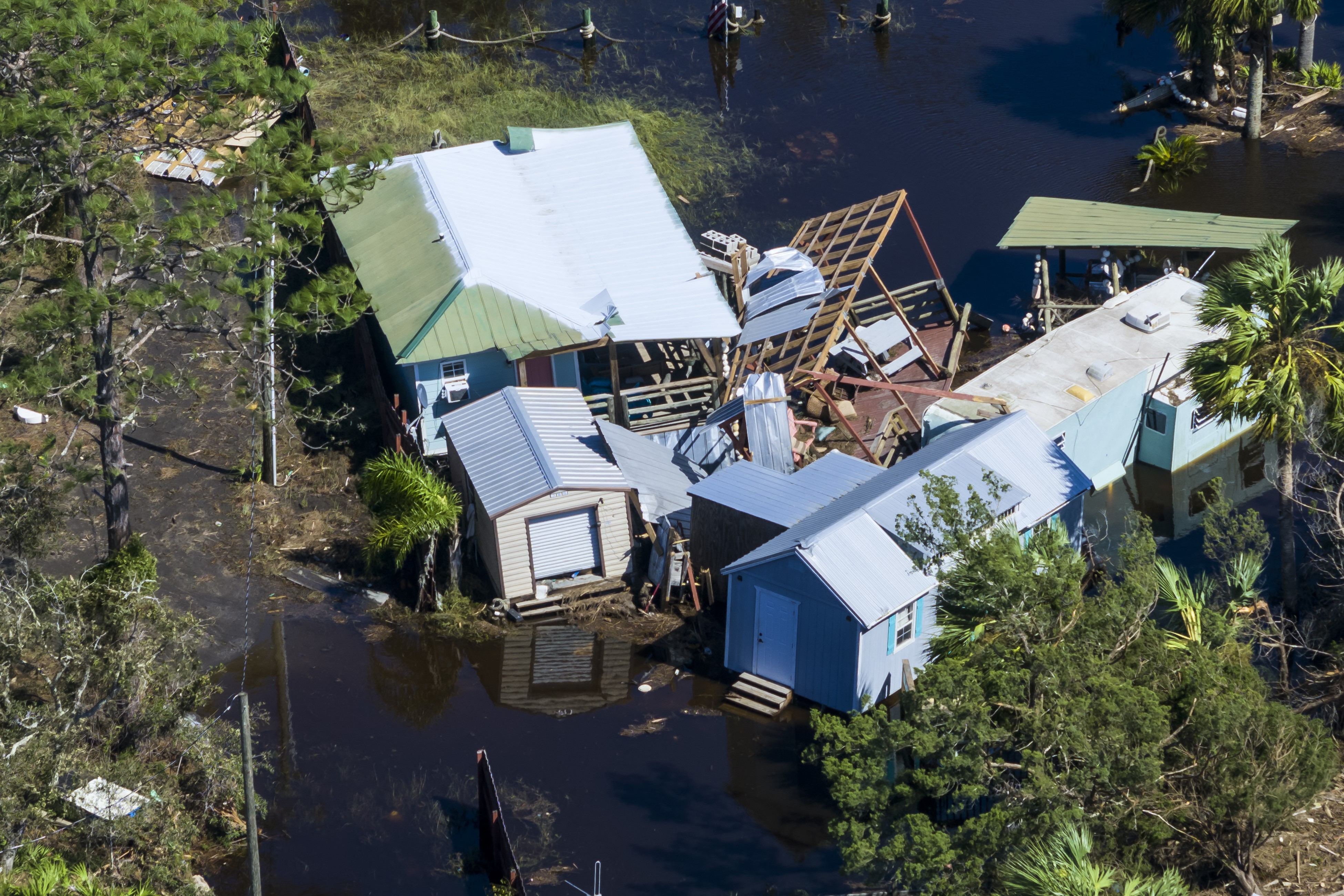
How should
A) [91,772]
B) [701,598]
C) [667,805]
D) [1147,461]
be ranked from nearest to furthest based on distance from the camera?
[91,772] → [667,805] → [701,598] → [1147,461]

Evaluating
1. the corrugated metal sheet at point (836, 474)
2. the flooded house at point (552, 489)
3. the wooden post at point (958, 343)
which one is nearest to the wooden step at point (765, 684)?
the corrugated metal sheet at point (836, 474)

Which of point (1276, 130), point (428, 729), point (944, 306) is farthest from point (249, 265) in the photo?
point (1276, 130)

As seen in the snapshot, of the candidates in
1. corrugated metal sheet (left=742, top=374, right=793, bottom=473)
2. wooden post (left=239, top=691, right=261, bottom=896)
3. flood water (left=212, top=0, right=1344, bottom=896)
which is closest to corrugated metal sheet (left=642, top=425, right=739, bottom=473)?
corrugated metal sheet (left=742, top=374, right=793, bottom=473)

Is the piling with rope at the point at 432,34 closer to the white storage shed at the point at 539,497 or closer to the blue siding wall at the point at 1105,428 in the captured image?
the white storage shed at the point at 539,497

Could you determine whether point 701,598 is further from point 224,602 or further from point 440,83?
point 440,83

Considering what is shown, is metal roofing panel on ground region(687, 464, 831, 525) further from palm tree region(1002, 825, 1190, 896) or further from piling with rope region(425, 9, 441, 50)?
piling with rope region(425, 9, 441, 50)

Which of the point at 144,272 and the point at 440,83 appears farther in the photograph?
the point at 440,83
